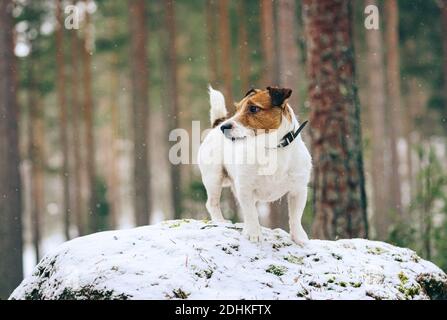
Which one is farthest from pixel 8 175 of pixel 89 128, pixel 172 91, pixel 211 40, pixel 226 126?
pixel 211 40

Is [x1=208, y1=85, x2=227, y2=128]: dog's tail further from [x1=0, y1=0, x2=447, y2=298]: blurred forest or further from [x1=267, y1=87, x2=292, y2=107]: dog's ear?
[x1=0, y1=0, x2=447, y2=298]: blurred forest

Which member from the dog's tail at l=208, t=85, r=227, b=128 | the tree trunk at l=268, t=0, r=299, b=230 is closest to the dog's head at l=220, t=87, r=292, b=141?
the dog's tail at l=208, t=85, r=227, b=128

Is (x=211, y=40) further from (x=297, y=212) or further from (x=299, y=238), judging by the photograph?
(x=299, y=238)

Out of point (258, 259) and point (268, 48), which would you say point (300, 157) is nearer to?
point (258, 259)

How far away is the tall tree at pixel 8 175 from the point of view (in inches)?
508

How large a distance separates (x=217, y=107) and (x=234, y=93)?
20143 mm

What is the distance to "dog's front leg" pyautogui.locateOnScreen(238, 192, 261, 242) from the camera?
4945 mm

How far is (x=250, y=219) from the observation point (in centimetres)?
496

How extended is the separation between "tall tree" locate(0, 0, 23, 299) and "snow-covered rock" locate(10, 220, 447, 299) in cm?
877

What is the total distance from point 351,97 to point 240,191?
374cm

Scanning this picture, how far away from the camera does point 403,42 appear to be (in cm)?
2553

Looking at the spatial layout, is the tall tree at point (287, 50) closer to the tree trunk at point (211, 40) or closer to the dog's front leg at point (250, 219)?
the tree trunk at point (211, 40)

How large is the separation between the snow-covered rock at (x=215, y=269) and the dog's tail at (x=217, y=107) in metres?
1.55
